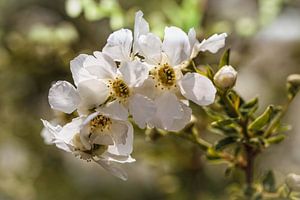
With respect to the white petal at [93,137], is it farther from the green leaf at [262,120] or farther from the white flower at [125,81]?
the green leaf at [262,120]

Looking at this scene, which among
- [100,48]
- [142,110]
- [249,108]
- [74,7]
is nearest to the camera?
[142,110]

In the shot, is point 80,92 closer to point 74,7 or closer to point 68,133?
point 68,133

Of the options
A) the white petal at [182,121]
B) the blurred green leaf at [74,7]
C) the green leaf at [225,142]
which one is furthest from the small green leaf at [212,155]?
the blurred green leaf at [74,7]

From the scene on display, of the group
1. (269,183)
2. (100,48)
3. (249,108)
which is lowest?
(269,183)

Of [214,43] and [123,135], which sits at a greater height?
[214,43]

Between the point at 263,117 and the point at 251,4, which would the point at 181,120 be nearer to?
the point at 263,117

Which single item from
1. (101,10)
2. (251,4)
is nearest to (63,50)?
(101,10)

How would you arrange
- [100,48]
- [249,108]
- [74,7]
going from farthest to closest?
[100,48]
[74,7]
[249,108]

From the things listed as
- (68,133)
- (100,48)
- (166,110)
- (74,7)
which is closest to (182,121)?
(166,110)
